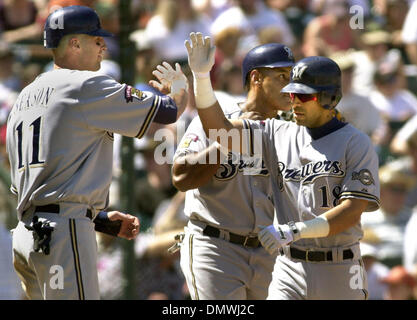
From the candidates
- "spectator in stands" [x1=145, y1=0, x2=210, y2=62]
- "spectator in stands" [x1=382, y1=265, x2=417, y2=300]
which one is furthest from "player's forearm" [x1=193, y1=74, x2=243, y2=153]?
"spectator in stands" [x1=145, y1=0, x2=210, y2=62]

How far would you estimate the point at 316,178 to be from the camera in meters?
4.83

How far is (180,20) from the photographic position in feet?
32.6

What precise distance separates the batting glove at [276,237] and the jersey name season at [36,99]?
1.36m

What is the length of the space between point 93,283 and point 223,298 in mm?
836

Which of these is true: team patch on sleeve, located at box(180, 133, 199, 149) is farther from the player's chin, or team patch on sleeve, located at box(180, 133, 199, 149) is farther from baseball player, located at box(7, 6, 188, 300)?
the player's chin

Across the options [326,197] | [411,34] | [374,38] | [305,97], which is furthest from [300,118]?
[411,34]

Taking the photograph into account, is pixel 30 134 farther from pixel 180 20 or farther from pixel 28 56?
pixel 180 20

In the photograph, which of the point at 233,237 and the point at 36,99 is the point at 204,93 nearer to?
the point at 36,99

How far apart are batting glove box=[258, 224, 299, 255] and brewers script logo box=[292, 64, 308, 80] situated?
90 cm

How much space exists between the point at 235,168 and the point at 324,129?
67 centimetres

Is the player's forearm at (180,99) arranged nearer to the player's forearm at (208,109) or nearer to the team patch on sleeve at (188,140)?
the team patch on sleeve at (188,140)
